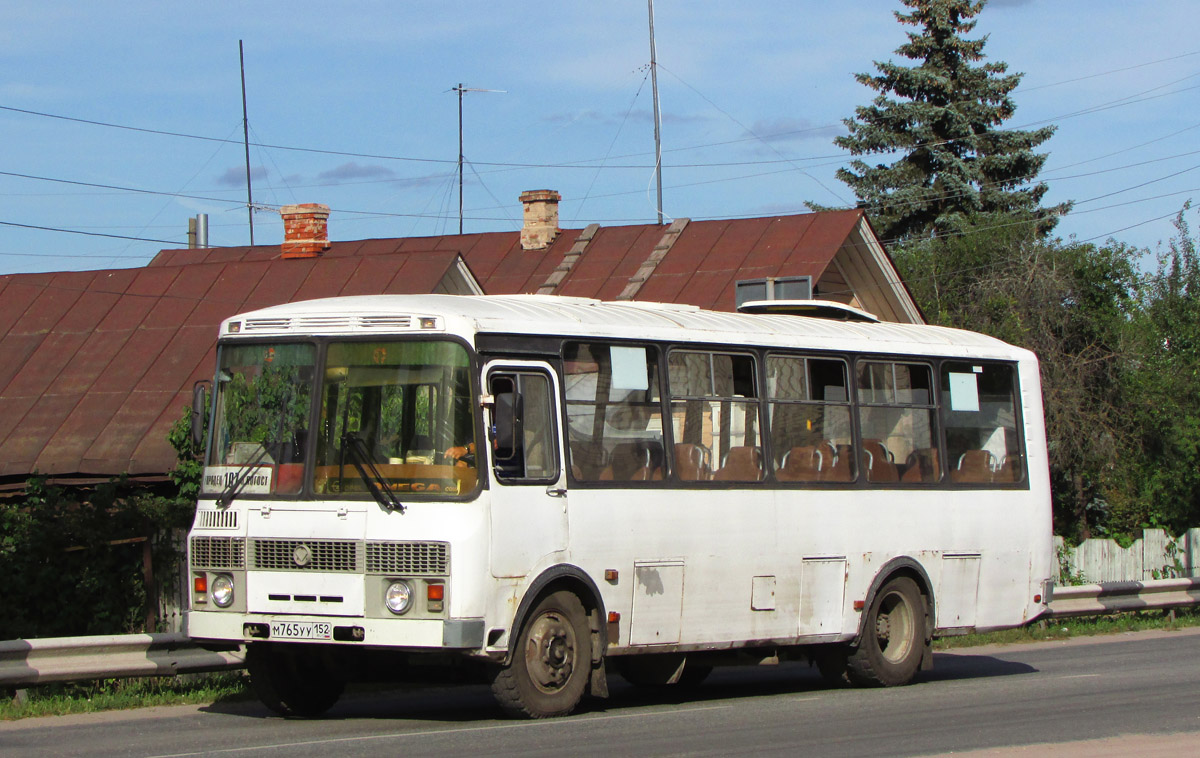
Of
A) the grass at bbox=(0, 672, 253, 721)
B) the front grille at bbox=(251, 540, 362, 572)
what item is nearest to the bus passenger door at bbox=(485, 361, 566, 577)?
the front grille at bbox=(251, 540, 362, 572)

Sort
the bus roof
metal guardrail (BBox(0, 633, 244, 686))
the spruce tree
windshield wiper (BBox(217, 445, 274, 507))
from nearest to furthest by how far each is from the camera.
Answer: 1. the bus roof
2. windshield wiper (BBox(217, 445, 274, 507))
3. metal guardrail (BBox(0, 633, 244, 686))
4. the spruce tree

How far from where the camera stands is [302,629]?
32.8 ft

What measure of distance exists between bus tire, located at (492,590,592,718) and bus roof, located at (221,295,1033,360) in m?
1.89

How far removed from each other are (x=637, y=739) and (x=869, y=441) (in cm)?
458

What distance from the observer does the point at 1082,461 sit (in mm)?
32062

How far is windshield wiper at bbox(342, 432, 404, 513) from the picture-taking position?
9.90 meters

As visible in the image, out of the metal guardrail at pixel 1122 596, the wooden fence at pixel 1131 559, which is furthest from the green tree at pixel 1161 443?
the metal guardrail at pixel 1122 596

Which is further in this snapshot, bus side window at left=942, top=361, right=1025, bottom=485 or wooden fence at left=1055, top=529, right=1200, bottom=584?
wooden fence at left=1055, top=529, right=1200, bottom=584

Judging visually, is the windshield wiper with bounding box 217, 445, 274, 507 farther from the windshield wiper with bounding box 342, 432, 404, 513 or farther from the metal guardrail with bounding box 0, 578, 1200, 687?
the metal guardrail with bounding box 0, 578, 1200, 687

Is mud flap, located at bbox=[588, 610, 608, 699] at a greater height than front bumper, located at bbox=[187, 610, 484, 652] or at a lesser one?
lesser

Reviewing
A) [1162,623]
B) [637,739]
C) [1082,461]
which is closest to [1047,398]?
[1082,461]

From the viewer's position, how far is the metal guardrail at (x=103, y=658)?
36.5 ft

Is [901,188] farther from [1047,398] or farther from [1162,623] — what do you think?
[1162,623]

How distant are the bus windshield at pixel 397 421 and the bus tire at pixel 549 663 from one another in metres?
1.13
